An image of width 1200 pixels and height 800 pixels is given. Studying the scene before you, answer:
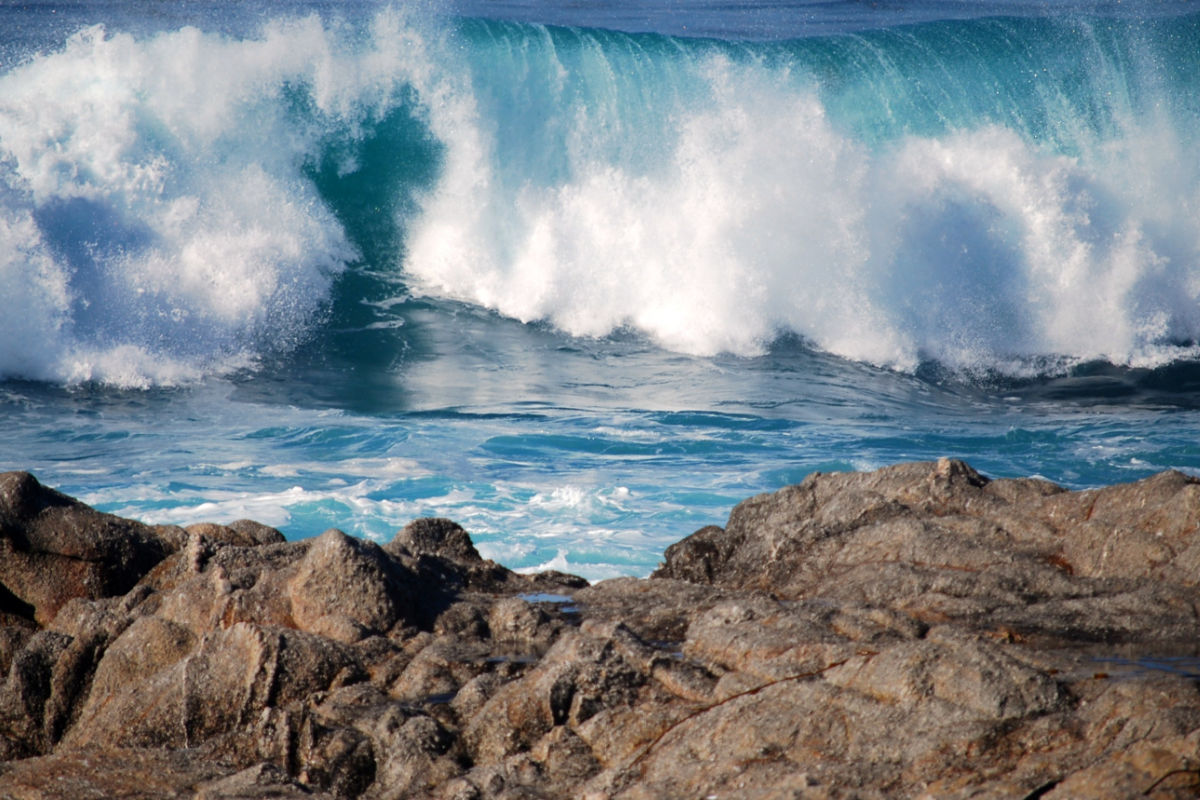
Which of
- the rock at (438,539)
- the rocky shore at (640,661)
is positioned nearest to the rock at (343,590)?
the rocky shore at (640,661)

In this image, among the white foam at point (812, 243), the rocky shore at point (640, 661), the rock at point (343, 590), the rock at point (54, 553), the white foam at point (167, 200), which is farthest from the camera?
the white foam at point (812, 243)

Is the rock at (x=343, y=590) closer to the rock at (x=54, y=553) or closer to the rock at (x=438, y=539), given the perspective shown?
the rock at (x=438, y=539)

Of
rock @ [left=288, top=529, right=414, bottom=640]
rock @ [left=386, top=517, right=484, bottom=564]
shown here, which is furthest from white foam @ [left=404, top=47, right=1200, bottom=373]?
rock @ [left=288, top=529, right=414, bottom=640]

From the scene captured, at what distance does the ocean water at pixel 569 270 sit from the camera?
31.3ft

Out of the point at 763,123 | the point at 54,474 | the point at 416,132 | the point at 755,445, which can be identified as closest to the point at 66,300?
the point at 54,474

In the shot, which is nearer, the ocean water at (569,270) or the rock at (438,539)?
the rock at (438,539)

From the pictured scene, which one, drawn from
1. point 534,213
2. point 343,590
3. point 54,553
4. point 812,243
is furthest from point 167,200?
point 343,590

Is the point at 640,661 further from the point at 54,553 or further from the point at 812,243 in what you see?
the point at 812,243

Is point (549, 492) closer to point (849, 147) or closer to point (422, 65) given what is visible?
point (849, 147)

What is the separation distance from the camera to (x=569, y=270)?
49.2 ft

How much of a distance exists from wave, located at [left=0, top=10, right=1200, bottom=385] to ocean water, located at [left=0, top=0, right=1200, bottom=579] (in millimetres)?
48

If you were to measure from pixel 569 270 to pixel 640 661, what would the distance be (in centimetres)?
1195

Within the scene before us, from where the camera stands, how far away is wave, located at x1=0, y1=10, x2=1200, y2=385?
1316 cm

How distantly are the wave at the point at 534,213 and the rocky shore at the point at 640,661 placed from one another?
8.21m
